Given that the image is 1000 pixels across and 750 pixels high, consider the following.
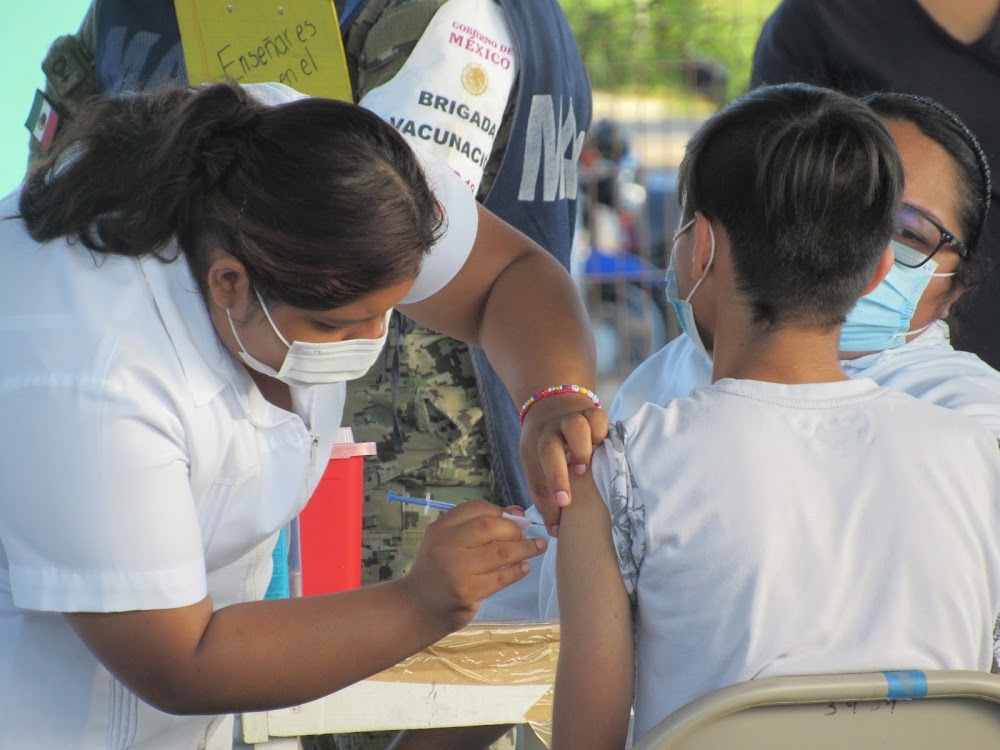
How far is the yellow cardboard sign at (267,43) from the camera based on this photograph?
2.00m

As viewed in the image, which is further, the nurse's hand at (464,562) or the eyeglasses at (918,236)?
the eyeglasses at (918,236)

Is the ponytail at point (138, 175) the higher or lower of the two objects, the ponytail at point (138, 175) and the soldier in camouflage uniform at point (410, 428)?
the higher

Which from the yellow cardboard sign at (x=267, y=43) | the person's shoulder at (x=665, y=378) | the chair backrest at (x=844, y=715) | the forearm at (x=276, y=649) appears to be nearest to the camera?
the chair backrest at (x=844, y=715)

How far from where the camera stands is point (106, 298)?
4.15 feet

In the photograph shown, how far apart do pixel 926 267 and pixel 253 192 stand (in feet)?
3.73

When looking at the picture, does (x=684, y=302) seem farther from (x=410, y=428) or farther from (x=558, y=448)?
(x=410, y=428)

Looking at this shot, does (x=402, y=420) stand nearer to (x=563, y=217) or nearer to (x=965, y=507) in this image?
(x=563, y=217)

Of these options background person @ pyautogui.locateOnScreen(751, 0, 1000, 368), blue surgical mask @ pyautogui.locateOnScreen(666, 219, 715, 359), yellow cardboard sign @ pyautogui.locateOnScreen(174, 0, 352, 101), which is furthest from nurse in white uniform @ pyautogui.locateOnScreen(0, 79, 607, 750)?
background person @ pyautogui.locateOnScreen(751, 0, 1000, 368)

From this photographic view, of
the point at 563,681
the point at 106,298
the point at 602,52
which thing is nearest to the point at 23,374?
the point at 106,298

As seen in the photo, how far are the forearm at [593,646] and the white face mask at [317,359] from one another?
33 cm

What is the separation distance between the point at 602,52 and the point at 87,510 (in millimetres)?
5893

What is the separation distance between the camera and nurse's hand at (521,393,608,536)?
4.60ft

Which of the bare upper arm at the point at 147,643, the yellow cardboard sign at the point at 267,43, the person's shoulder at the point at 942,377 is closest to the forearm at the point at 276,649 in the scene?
the bare upper arm at the point at 147,643

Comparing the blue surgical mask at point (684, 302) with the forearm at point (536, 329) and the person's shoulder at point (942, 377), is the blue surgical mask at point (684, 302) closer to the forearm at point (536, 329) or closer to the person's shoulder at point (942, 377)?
the forearm at point (536, 329)
